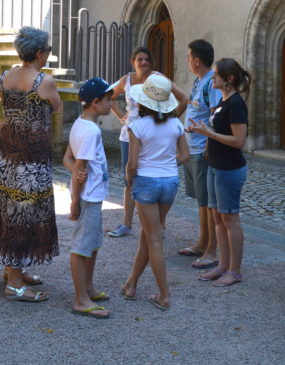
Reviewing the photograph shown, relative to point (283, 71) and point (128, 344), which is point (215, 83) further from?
point (283, 71)

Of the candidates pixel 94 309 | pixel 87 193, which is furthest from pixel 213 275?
pixel 87 193

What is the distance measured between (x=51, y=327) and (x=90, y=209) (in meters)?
0.72

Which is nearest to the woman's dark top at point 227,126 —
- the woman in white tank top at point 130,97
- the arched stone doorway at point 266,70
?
the woman in white tank top at point 130,97

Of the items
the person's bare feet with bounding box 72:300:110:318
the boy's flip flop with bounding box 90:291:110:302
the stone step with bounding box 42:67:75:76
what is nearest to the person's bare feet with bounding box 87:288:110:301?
the boy's flip flop with bounding box 90:291:110:302

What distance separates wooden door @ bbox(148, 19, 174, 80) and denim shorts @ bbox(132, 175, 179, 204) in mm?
12845

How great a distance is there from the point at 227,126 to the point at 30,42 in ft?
4.57

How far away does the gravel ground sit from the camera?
3.91 meters

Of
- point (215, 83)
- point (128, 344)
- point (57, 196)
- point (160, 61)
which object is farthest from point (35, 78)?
point (160, 61)

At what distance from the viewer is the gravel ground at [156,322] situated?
12.8 ft

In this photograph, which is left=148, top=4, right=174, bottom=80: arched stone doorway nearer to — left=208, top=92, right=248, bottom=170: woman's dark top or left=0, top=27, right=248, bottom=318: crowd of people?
left=0, top=27, right=248, bottom=318: crowd of people

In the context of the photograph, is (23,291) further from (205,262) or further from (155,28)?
(155,28)

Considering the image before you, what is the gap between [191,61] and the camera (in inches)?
227

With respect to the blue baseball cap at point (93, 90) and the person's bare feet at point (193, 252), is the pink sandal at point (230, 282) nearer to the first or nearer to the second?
the person's bare feet at point (193, 252)

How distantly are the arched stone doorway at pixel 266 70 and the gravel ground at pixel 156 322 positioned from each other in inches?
315
